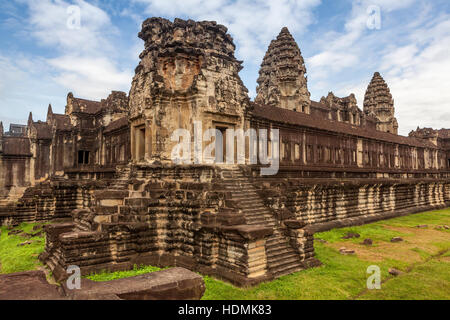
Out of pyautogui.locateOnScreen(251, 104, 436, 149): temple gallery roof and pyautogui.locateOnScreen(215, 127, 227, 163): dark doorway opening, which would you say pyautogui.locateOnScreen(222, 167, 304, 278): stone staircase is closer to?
pyautogui.locateOnScreen(215, 127, 227, 163): dark doorway opening

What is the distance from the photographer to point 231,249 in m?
8.99

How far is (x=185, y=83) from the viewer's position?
12.1 m

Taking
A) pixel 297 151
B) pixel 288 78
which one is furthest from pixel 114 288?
pixel 288 78

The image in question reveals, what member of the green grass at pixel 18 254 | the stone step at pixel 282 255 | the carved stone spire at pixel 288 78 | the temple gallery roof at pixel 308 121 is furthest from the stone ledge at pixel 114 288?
the carved stone spire at pixel 288 78

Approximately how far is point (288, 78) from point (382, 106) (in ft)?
63.2

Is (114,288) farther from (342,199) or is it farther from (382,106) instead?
(382,106)

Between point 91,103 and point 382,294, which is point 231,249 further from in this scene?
point 91,103

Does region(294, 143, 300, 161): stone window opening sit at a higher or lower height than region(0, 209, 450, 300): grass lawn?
higher

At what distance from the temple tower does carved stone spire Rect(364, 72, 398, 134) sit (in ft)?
112

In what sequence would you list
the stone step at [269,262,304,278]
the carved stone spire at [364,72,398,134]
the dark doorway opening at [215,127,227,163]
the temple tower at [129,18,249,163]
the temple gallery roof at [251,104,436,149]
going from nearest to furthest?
Answer: the stone step at [269,262,304,278]
the temple tower at [129,18,249,163]
the dark doorway opening at [215,127,227,163]
the temple gallery roof at [251,104,436,149]
the carved stone spire at [364,72,398,134]

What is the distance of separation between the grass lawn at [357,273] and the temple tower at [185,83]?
515 cm

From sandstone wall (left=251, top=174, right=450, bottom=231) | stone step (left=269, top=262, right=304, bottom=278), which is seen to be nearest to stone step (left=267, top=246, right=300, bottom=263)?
stone step (left=269, top=262, right=304, bottom=278)

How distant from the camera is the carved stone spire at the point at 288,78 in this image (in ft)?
93.9

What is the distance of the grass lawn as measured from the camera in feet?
→ 26.3
